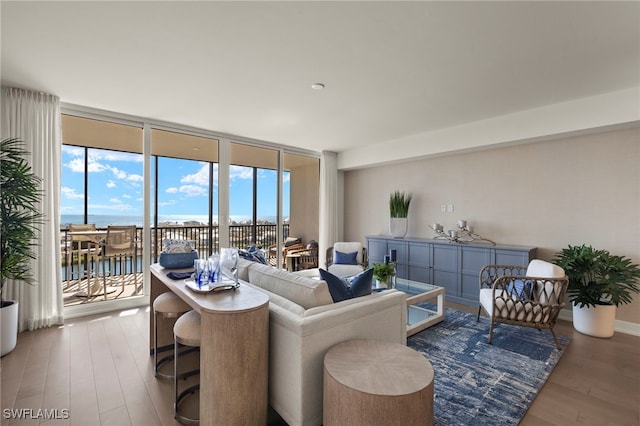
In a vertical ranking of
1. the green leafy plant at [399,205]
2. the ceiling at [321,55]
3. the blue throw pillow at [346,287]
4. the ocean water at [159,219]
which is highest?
the ceiling at [321,55]

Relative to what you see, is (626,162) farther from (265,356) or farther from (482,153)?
(265,356)

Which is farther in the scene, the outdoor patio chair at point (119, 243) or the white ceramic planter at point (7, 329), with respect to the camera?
the outdoor patio chair at point (119, 243)

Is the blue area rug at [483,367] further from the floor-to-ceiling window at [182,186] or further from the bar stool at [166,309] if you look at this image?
the floor-to-ceiling window at [182,186]

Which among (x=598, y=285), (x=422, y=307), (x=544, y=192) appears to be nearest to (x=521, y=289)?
(x=598, y=285)

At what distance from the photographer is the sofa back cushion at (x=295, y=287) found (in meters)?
1.92

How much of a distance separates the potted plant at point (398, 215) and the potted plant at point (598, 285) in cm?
229

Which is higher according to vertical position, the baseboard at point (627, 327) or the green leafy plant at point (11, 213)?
the green leafy plant at point (11, 213)

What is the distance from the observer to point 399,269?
5.01m

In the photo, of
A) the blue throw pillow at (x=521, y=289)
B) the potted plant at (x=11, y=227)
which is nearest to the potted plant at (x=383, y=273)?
the blue throw pillow at (x=521, y=289)

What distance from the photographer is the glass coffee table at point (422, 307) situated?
10.4 feet

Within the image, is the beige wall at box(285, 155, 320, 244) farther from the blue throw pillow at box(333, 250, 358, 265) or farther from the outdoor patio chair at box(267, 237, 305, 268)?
the blue throw pillow at box(333, 250, 358, 265)

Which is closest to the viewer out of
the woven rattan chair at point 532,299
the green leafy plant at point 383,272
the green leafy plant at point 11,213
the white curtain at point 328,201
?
the green leafy plant at point 11,213

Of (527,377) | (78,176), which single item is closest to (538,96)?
(527,377)

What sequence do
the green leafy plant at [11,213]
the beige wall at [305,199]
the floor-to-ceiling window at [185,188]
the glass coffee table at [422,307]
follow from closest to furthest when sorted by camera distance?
the green leafy plant at [11,213], the glass coffee table at [422,307], the floor-to-ceiling window at [185,188], the beige wall at [305,199]
